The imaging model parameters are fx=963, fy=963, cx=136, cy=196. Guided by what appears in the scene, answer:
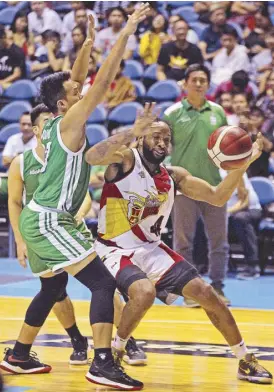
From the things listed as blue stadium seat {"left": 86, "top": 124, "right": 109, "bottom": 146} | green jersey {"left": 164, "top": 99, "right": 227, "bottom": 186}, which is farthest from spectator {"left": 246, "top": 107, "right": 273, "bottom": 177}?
green jersey {"left": 164, "top": 99, "right": 227, "bottom": 186}

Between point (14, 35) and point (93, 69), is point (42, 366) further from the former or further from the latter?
point (14, 35)

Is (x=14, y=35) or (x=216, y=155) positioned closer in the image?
(x=216, y=155)

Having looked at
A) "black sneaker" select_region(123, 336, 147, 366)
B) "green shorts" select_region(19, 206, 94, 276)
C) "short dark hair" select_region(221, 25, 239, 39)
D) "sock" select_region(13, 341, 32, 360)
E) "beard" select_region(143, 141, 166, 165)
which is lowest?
"black sneaker" select_region(123, 336, 147, 366)

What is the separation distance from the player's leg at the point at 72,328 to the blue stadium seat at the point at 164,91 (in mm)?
7340

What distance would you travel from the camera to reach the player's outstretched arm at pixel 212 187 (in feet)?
19.1

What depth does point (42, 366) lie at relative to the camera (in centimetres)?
586

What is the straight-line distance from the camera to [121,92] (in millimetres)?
13367

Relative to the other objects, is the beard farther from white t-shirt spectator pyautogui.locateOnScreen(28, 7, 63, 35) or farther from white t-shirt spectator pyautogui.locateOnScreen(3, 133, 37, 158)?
white t-shirt spectator pyautogui.locateOnScreen(28, 7, 63, 35)

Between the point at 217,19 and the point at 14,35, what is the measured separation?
11.2ft

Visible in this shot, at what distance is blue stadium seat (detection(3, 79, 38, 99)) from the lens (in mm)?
14320

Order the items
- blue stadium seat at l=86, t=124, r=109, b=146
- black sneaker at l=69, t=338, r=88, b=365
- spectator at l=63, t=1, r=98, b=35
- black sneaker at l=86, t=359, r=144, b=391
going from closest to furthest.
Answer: black sneaker at l=86, t=359, r=144, b=391
black sneaker at l=69, t=338, r=88, b=365
blue stadium seat at l=86, t=124, r=109, b=146
spectator at l=63, t=1, r=98, b=35

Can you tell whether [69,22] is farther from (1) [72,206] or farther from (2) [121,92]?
(1) [72,206]

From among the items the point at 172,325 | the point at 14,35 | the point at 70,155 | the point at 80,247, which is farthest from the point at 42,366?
the point at 14,35

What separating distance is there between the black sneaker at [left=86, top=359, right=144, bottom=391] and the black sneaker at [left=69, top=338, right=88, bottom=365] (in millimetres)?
862
